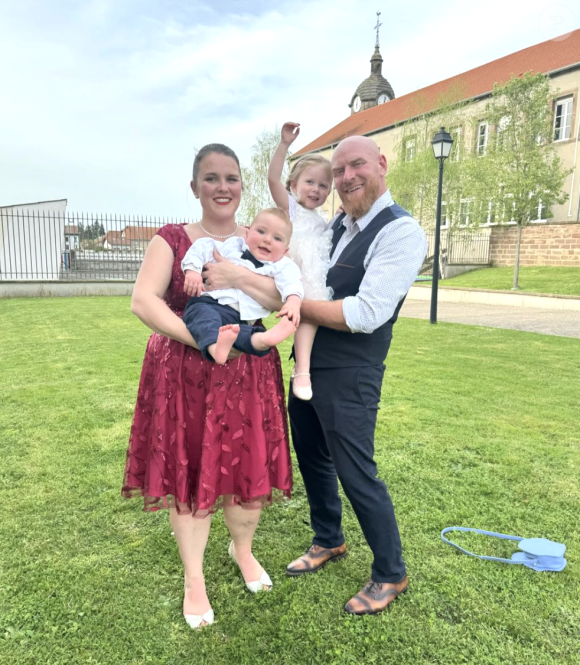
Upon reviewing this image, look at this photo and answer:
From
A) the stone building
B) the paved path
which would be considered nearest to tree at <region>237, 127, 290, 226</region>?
the stone building

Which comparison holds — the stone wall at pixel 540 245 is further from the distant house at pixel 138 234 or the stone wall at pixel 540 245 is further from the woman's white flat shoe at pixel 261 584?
the woman's white flat shoe at pixel 261 584

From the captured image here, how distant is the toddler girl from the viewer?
7.29ft

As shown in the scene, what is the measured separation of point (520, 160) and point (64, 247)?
17.9 m

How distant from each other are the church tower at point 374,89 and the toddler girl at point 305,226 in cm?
5079

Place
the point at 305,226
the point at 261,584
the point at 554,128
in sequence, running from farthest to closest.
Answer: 1. the point at 554,128
2. the point at 261,584
3. the point at 305,226

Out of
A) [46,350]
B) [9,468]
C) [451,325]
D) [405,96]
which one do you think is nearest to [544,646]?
[9,468]

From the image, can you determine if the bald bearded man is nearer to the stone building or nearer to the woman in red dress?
the woman in red dress

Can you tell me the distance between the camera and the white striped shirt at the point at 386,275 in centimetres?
199

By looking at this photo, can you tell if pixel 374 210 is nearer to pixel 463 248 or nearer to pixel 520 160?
pixel 520 160

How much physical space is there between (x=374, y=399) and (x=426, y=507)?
1.46m

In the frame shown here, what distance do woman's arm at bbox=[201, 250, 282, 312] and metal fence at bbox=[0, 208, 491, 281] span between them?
54.1ft

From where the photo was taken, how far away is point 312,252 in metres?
2.27

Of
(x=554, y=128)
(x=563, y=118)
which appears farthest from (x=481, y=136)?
(x=563, y=118)

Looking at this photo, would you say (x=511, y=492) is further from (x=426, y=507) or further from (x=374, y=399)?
(x=374, y=399)
